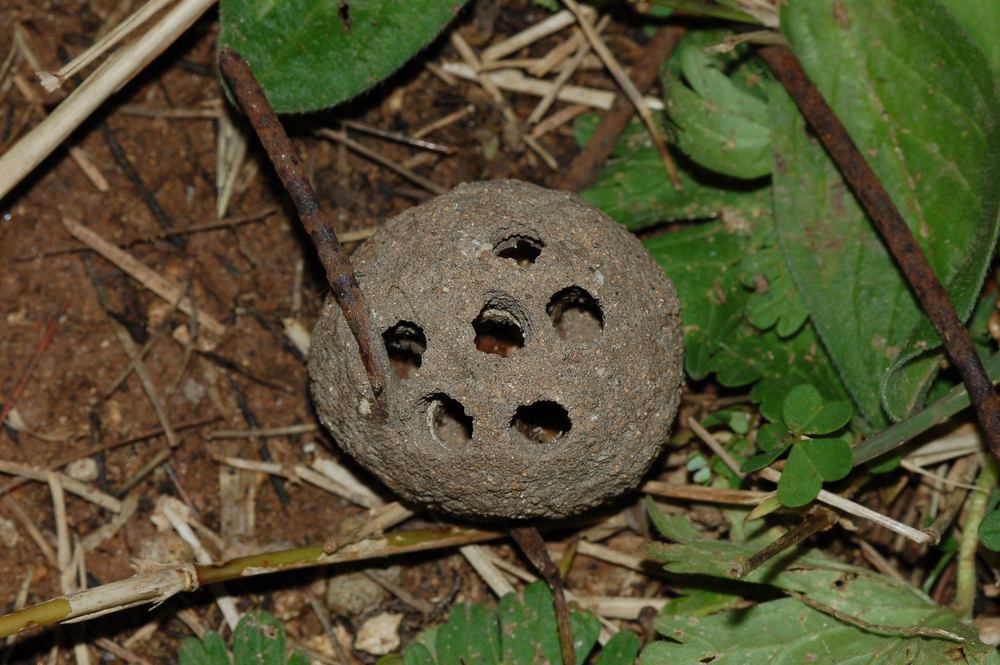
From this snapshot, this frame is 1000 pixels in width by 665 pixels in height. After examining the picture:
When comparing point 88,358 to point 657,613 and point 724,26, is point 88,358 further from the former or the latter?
point 724,26

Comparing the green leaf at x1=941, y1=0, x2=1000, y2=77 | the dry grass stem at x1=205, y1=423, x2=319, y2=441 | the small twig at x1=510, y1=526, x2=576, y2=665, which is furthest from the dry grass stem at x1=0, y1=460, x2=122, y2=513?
the green leaf at x1=941, y1=0, x2=1000, y2=77

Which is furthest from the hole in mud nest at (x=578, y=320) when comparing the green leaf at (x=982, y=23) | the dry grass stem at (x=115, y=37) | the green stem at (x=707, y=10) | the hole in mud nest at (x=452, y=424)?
the dry grass stem at (x=115, y=37)

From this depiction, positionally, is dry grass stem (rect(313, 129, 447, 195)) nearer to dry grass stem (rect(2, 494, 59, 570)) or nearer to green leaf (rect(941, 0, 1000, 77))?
dry grass stem (rect(2, 494, 59, 570))

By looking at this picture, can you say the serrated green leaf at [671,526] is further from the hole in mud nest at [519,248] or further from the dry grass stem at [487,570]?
the hole in mud nest at [519,248]

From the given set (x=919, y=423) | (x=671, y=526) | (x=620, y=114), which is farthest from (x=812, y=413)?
(x=620, y=114)

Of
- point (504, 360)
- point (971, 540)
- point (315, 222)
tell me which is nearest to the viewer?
point (504, 360)

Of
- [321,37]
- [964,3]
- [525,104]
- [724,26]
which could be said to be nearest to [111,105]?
[321,37]

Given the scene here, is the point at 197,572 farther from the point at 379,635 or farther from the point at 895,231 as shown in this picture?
the point at 895,231
